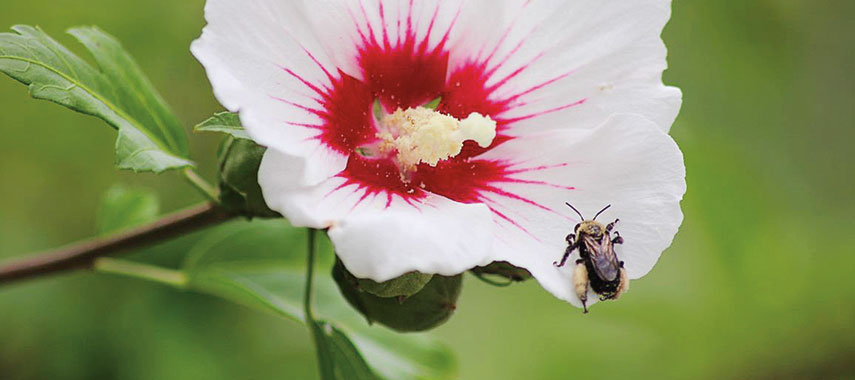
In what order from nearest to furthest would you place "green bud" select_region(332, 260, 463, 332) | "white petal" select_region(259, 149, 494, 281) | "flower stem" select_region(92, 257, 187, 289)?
"white petal" select_region(259, 149, 494, 281) < "green bud" select_region(332, 260, 463, 332) < "flower stem" select_region(92, 257, 187, 289)

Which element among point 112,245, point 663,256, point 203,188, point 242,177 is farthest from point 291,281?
point 663,256

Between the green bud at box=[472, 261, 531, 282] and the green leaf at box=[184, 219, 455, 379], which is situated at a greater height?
the green bud at box=[472, 261, 531, 282]

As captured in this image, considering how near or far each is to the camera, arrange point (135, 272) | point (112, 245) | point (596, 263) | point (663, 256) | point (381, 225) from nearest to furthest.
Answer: point (381, 225) → point (596, 263) → point (112, 245) → point (135, 272) → point (663, 256)

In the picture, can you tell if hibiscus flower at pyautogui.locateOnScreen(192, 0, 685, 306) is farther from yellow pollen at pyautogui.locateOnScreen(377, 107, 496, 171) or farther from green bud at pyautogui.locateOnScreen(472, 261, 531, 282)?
green bud at pyautogui.locateOnScreen(472, 261, 531, 282)

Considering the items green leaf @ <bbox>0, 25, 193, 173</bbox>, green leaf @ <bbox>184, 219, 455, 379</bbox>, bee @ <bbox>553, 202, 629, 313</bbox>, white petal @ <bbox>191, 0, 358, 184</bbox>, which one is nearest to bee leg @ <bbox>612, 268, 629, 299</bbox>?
bee @ <bbox>553, 202, 629, 313</bbox>

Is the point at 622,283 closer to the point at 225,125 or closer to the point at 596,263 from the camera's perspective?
the point at 596,263

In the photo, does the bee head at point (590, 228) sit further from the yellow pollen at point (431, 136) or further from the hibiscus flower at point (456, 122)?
the yellow pollen at point (431, 136)
